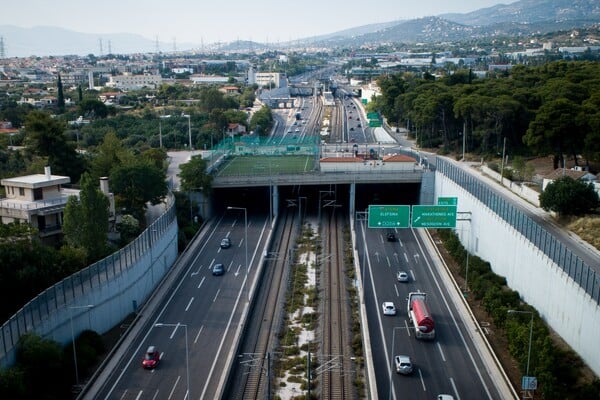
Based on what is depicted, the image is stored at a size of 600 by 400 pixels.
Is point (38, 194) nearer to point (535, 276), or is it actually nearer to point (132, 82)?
point (535, 276)

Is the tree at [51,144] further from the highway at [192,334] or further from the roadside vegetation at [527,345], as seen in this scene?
the roadside vegetation at [527,345]

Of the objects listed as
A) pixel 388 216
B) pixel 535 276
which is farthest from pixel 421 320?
pixel 388 216

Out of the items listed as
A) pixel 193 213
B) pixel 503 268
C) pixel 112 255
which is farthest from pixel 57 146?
pixel 503 268

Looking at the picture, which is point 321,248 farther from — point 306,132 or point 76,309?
point 306,132

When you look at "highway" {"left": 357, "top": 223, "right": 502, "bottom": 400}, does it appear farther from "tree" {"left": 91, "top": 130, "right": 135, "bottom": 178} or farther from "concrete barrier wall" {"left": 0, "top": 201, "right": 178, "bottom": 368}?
"tree" {"left": 91, "top": 130, "right": 135, "bottom": 178}

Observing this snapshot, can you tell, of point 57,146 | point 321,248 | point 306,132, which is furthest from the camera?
point 306,132

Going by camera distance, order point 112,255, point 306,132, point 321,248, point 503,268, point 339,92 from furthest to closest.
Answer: point 339,92 → point 306,132 → point 321,248 → point 503,268 → point 112,255
